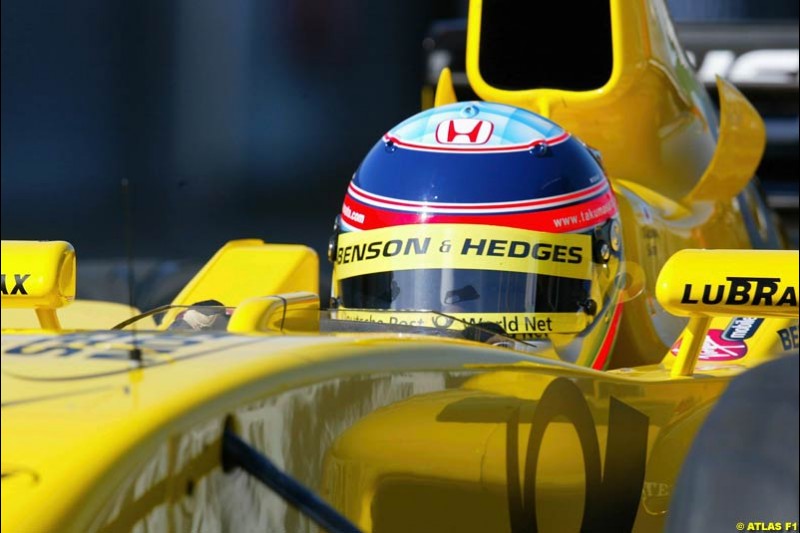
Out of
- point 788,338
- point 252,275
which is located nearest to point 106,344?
point 788,338

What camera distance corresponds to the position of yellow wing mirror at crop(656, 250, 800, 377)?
1.79 m

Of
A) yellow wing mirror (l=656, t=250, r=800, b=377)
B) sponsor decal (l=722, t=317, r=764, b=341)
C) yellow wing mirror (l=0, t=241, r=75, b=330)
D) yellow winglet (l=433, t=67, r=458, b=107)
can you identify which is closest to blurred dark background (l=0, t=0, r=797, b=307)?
yellow winglet (l=433, t=67, r=458, b=107)

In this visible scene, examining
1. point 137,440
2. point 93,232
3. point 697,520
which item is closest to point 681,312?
point 697,520

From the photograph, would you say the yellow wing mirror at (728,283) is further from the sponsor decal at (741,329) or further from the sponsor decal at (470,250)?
the sponsor decal at (741,329)

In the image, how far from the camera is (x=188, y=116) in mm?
8570

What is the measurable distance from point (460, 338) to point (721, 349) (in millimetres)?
920

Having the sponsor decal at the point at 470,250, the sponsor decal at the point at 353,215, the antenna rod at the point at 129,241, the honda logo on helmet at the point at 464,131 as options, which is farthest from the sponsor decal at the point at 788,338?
the antenna rod at the point at 129,241

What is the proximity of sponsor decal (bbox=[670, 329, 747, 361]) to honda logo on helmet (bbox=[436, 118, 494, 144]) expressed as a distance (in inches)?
21.3

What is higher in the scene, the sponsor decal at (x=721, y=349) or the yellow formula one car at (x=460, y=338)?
the yellow formula one car at (x=460, y=338)

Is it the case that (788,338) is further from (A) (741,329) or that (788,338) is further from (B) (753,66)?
(B) (753,66)

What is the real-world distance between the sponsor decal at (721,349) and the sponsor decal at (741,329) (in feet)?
0.04

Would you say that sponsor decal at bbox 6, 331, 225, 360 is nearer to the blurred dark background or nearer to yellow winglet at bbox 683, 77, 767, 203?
yellow winglet at bbox 683, 77, 767, 203

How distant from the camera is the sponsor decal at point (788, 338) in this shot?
273 centimetres

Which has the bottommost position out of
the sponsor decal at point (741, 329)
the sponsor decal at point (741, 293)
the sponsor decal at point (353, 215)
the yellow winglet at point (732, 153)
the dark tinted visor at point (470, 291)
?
the sponsor decal at point (741, 329)
